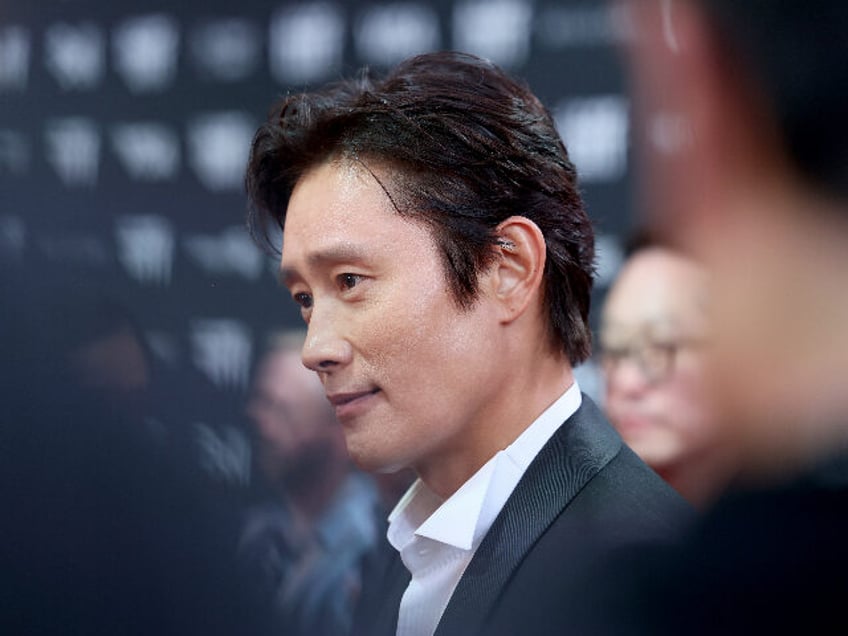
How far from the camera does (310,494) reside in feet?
3.93

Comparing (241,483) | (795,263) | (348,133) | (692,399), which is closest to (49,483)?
(241,483)

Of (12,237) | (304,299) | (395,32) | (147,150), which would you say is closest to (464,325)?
(304,299)

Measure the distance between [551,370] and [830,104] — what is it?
37cm

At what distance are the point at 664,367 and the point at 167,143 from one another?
2.18 ft

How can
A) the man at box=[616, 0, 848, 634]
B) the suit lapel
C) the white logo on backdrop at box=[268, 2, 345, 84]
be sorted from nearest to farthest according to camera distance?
the man at box=[616, 0, 848, 634]
the suit lapel
the white logo on backdrop at box=[268, 2, 345, 84]

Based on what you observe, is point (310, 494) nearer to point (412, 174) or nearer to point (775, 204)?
point (412, 174)

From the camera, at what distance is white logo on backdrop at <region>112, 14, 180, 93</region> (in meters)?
1.26

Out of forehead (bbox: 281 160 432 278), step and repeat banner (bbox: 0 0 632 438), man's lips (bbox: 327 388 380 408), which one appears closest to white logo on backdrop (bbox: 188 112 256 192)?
step and repeat banner (bbox: 0 0 632 438)

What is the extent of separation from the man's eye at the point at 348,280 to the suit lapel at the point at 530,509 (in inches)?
10.1

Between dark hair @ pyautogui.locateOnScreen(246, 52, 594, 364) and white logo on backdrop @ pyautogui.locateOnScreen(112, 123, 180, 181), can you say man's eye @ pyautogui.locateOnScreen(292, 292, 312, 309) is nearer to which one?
dark hair @ pyautogui.locateOnScreen(246, 52, 594, 364)

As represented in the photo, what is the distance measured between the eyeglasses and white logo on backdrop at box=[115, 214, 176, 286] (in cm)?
54

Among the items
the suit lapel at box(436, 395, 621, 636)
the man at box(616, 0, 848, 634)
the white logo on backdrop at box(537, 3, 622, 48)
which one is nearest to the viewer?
the man at box(616, 0, 848, 634)

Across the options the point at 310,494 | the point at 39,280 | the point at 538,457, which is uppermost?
the point at 39,280

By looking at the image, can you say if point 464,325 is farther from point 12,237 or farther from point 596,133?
point 12,237
